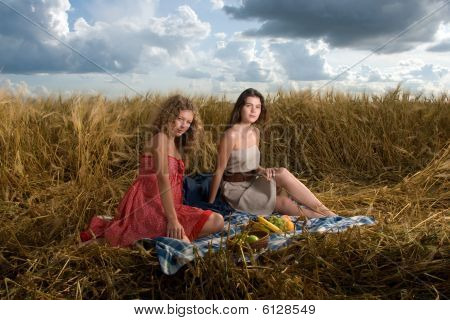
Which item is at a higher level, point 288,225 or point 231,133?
point 231,133

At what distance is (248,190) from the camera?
10.8 feet

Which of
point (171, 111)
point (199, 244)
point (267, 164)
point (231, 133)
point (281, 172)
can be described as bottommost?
point (199, 244)

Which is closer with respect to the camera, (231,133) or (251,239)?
(251,239)

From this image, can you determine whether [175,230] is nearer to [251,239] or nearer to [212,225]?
[212,225]

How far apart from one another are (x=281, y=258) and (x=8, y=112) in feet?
8.76

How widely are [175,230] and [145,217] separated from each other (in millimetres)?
213

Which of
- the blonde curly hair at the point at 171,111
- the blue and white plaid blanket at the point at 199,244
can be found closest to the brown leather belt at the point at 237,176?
the blue and white plaid blanket at the point at 199,244

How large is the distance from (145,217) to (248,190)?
2.58ft

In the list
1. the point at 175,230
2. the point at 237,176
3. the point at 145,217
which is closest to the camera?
the point at 175,230

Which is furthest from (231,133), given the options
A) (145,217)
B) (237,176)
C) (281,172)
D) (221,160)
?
(145,217)

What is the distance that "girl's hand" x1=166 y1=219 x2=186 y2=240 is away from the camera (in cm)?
259

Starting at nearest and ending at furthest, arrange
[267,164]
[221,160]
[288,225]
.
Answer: [288,225], [221,160], [267,164]

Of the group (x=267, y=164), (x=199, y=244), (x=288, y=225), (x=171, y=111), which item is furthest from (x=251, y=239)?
(x=267, y=164)

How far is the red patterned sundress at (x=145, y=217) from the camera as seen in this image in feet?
8.78
